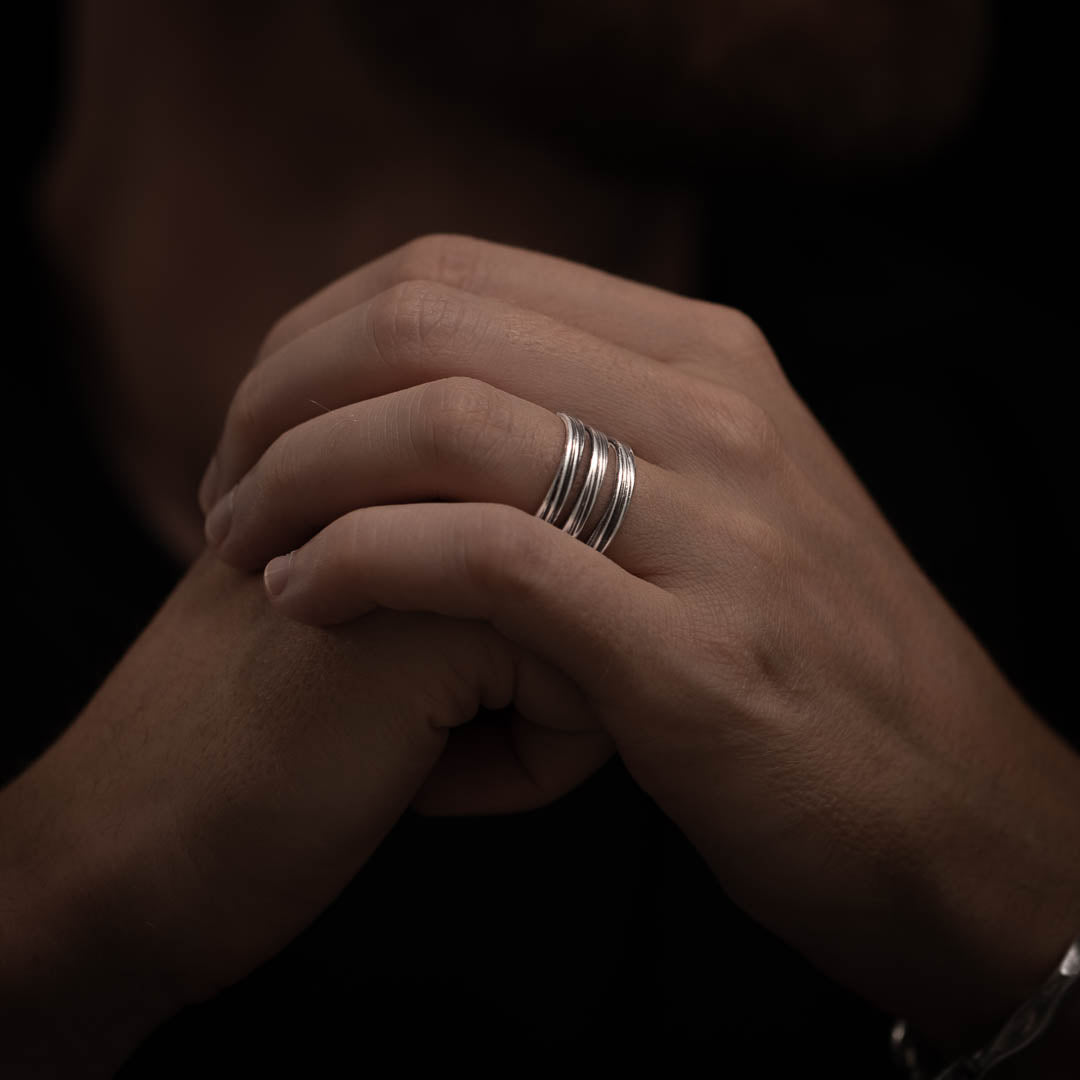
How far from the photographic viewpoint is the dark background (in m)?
1.25

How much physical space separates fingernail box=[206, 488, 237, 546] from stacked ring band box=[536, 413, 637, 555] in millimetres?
270

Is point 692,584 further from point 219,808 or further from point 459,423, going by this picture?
point 219,808

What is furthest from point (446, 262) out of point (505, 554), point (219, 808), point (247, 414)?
point (219, 808)

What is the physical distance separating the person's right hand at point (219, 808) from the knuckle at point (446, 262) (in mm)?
285

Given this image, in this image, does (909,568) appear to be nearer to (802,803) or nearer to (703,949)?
(802,803)

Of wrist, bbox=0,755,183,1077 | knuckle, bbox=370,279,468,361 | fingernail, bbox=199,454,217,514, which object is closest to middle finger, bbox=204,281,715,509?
knuckle, bbox=370,279,468,361

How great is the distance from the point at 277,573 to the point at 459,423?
0.18 meters

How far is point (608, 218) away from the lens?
1565 millimetres

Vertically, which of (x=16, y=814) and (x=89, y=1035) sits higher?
(x=16, y=814)

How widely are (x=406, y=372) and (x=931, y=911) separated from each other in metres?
0.62

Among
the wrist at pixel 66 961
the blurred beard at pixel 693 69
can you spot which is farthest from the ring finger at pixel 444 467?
the blurred beard at pixel 693 69

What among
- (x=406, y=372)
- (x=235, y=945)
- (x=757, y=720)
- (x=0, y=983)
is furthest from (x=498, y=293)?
(x=0, y=983)

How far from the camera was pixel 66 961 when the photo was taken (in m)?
0.88

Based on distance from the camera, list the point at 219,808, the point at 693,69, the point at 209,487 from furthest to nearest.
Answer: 1. the point at 693,69
2. the point at 209,487
3. the point at 219,808
